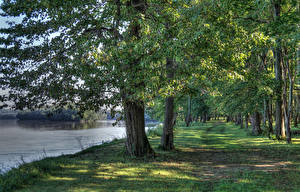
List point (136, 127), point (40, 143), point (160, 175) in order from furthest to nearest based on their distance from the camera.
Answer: point (40, 143)
point (136, 127)
point (160, 175)

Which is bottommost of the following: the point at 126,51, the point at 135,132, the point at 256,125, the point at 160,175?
the point at 160,175

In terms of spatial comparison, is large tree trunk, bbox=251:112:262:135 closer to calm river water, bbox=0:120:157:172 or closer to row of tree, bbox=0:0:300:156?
calm river water, bbox=0:120:157:172

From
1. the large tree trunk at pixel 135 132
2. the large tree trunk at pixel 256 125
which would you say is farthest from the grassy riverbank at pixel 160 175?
the large tree trunk at pixel 256 125

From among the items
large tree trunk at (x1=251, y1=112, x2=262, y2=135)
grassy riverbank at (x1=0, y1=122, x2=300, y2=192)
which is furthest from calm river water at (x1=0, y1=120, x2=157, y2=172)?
large tree trunk at (x1=251, y1=112, x2=262, y2=135)

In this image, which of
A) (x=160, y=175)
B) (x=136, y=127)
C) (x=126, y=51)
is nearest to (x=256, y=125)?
(x=136, y=127)

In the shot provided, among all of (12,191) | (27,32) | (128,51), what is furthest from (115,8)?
(12,191)

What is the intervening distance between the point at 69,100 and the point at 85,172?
12.6 ft

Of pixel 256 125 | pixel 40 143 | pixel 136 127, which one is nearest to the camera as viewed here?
pixel 136 127

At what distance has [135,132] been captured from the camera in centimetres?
1377

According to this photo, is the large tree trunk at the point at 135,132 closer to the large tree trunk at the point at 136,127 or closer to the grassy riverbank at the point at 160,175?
the large tree trunk at the point at 136,127

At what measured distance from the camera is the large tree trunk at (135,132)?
538 inches

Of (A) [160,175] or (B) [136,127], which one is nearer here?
(A) [160,175]

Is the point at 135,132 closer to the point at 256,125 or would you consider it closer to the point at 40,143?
the point at 256,125

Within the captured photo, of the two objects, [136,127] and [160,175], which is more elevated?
[136,127]
